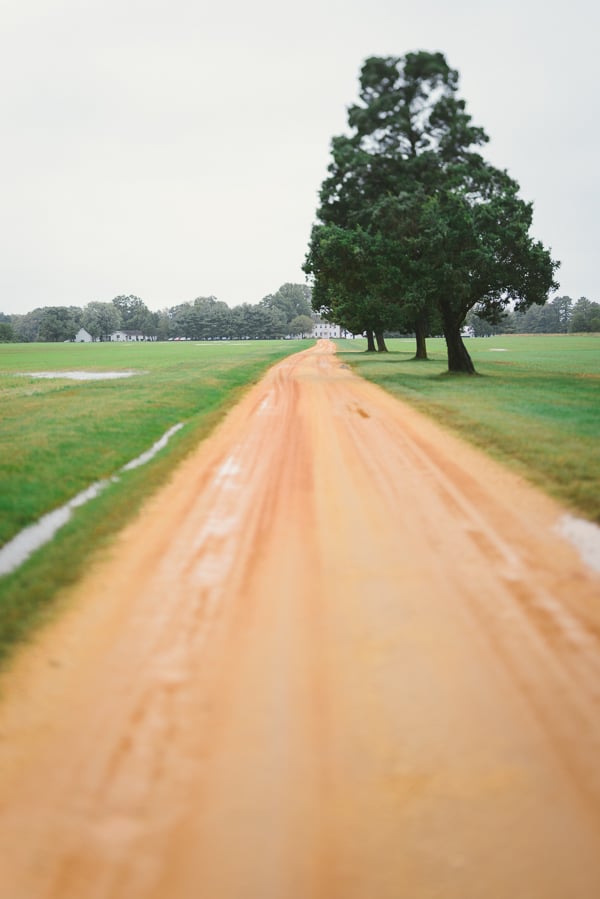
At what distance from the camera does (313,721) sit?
3.28 meters

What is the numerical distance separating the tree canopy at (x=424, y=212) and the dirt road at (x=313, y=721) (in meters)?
20.2

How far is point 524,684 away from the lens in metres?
3.57

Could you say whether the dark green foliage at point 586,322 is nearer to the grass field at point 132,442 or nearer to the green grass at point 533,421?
the green grass at point 533,421

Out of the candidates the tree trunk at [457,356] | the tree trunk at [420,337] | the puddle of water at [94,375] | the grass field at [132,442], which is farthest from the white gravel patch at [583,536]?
the tree trunk at [420,337]

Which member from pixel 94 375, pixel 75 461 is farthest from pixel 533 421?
pixel 94 375

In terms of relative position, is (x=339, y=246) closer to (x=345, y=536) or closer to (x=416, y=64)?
(x=416, y=64)

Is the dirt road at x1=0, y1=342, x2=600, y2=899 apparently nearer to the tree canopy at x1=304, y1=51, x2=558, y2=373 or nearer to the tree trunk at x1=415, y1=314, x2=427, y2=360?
the tree canopy at x1=304, y1=51, x2=558, y2=373

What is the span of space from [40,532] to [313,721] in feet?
15.9

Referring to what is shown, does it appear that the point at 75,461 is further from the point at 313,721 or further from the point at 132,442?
the point at 313,721

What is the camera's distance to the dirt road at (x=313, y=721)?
2.44 m

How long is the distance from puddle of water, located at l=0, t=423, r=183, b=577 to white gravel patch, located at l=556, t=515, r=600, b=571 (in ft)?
17.4

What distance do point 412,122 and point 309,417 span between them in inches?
727

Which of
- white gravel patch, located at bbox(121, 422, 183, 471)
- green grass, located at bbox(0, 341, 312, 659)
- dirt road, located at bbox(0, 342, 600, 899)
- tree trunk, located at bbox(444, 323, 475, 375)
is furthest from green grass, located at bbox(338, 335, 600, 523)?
white gravel patch, located at bbox(121, 422, 183, 471)

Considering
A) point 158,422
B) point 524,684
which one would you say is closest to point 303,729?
point 524,684
